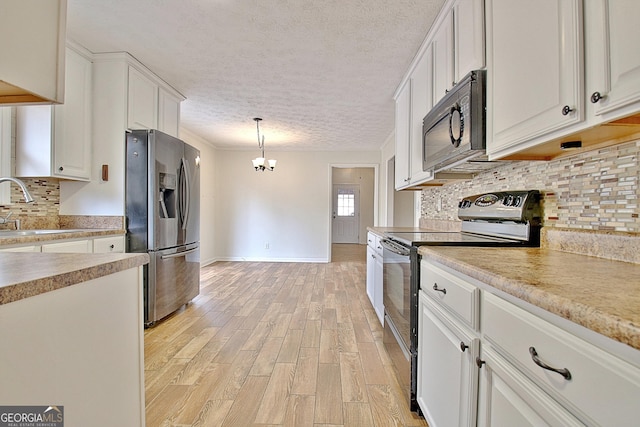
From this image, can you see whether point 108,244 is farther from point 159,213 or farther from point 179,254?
point 179,254

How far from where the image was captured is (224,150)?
6.24 m

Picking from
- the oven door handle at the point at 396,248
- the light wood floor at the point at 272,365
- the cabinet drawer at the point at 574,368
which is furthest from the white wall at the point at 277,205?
the cabinet drawer at the point at 574,368

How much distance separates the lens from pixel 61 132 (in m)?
2.44

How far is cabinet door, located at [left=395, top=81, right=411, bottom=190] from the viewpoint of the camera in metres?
2.76

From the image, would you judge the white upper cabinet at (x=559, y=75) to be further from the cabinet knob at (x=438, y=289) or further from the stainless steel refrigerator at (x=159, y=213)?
the stainless steel refrigerator at (x=159, y=213)

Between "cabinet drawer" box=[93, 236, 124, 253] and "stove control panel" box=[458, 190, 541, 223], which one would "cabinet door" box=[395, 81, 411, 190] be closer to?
"stove control panel" box=[458, 190, 541, 223]

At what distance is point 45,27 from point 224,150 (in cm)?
560

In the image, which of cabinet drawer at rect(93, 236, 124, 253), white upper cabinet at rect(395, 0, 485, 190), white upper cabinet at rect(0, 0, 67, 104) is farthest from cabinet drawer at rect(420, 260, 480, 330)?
cabinet drawer at rect(93, 236, 124, 253)

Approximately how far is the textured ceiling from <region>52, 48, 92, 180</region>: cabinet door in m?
0.22

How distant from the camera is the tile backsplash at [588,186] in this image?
1047 mm

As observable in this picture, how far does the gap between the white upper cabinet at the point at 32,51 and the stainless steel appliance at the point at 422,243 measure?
4.96 ft

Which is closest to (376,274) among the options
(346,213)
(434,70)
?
(434,70)

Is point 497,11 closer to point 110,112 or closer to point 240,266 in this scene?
point 110,112

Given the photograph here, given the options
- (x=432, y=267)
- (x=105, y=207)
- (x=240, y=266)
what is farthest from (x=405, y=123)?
(x=240, y=266)
